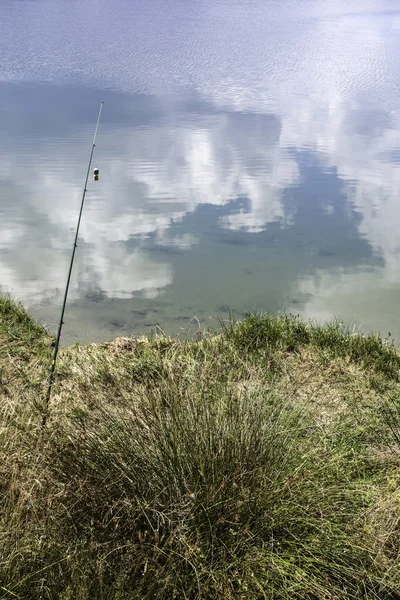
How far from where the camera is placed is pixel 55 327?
19.0 feet

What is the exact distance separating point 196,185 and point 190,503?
810 cm

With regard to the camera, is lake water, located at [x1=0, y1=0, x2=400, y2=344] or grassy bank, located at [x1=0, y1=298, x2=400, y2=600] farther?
lake water, located at [x1=0, y1=0, x2=400, y2=344]

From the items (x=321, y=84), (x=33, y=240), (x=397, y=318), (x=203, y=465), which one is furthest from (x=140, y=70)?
(x=203, y=465)

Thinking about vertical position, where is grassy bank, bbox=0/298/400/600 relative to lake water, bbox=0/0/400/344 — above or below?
below

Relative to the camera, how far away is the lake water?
659cm

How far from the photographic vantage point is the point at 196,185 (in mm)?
10266

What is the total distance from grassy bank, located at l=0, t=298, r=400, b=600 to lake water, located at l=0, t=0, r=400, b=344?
2.66 metres

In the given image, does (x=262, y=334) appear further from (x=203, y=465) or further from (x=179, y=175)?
(x=179, y=175)

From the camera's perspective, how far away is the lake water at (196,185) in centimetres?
659

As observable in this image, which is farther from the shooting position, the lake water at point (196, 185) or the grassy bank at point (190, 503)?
the lake water at point (196, 185)

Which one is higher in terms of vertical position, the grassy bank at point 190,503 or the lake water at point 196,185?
the lake water at point 196,185

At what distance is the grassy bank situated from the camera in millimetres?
2447

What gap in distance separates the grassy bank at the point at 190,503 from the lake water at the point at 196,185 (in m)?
2.66

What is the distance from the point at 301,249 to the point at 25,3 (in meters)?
33.8
